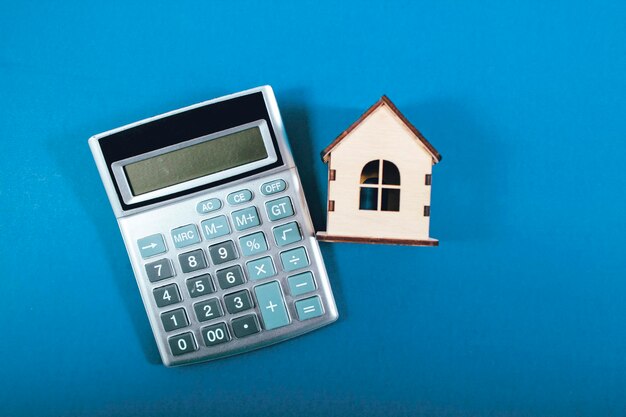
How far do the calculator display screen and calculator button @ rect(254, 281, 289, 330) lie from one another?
0.36ft

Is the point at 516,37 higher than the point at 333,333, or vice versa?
the point at 516,37

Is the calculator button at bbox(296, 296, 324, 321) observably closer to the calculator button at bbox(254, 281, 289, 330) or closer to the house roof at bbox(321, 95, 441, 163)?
the calculator button at bbox(254, 281, 289, 330)

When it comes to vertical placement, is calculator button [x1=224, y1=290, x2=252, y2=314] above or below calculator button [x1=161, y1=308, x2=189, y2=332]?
above

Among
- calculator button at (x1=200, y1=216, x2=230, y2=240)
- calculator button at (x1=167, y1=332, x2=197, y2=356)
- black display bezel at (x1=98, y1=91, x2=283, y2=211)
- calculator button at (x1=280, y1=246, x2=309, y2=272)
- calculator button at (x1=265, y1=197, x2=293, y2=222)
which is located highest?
black display bezel at (x1=98, y1=91, x2=283, y2=211)

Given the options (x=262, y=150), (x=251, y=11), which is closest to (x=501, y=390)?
(x=262, y=150)

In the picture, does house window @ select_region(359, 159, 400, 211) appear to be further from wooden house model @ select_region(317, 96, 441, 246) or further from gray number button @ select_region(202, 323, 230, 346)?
gray number button @ select_region(202, 323, 230, 346)

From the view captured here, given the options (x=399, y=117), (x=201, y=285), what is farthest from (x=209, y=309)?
(x=399, y=117)

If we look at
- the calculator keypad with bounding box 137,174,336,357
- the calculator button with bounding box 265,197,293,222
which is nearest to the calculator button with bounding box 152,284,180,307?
the calculator keypad with bounding box 137,174,336,357

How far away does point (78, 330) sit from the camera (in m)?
0.55

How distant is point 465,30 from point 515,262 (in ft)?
0.73

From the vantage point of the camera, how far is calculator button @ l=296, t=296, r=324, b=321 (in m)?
0.50

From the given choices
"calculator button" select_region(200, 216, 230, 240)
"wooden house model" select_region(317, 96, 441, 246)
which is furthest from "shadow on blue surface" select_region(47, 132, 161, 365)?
"wooden house model" select_region(317, 96, 441, 246)

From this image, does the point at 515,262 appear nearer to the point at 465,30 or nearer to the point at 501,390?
the point at 501,390

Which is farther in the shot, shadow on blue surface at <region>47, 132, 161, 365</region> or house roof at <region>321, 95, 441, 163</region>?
shadow on blue surface at <region>47, 132, 161, 365</region>
